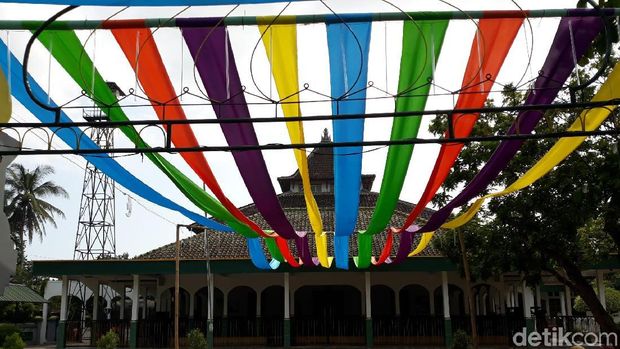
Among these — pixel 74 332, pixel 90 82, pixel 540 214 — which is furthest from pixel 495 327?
pixel 90 82

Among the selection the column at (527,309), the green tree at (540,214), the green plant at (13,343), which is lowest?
the green plant at (13,343)

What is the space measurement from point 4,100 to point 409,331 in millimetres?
12664

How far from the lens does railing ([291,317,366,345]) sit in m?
15.4

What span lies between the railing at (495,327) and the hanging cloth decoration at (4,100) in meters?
12.8

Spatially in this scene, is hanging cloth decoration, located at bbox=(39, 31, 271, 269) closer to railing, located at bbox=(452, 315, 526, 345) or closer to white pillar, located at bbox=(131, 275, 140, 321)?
white pillar, located at bbox=(131, 275, 140, 321)

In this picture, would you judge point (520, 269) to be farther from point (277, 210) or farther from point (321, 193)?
point (321, 193)

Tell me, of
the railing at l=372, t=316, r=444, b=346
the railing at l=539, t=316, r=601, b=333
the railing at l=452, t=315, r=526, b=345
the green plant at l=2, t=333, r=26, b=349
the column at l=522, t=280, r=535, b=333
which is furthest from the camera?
the railing at l=539, t=316, r=601, b=333

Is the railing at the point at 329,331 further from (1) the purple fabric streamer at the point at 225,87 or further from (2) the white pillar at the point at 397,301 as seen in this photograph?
(1) the purple fabric streamer at the point at 225,87

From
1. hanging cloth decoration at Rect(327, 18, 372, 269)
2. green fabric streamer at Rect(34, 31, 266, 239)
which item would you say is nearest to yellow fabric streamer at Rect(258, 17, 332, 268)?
hanging cloth decoration at Rect(327, 18, 372, 269)

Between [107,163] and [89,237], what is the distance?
18920 mm

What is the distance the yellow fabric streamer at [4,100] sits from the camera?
442 centimetres

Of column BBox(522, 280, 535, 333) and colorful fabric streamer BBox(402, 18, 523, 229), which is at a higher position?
colorful fabric streamer BBox(402, 18, 523, 229)

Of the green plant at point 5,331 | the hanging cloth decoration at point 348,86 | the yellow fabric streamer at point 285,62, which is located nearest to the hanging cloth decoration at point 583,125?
the hanging cloth decoration at point 348,86

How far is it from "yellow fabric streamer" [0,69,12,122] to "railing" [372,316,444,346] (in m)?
12.2
